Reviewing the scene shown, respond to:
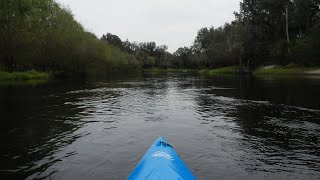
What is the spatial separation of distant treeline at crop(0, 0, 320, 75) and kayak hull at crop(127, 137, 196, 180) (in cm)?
5979

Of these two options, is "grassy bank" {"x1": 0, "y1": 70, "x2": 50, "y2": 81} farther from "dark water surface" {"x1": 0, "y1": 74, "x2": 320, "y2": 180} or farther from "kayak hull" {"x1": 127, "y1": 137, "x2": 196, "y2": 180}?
"kayak hull" {"x1": 127, "y1": 137, "x2": 196, "y2": 180}

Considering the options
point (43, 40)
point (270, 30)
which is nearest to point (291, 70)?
point (270, 30)

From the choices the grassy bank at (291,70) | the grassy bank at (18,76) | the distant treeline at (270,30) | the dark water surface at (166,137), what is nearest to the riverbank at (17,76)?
the grassy bank at (18,76)

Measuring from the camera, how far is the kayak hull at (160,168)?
732 cm

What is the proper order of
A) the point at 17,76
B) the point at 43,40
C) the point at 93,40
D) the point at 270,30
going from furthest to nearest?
the point at 270,30 < the point at 93,40 < the point at 43,40 < the point at 17,76

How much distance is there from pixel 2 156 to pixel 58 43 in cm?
6706

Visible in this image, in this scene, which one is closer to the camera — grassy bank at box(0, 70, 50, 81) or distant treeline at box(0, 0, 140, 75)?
distant treeline at box(0, 0, 140, 75)

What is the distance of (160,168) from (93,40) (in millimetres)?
95055

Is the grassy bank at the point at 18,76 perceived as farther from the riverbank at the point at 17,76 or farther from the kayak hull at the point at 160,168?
the kayak hull at the point at 160,168

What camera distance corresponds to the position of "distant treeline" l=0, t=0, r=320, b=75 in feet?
206

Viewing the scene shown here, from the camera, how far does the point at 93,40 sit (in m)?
98.6

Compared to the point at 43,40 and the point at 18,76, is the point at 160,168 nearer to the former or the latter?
the point at 18,76

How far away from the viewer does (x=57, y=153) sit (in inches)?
488

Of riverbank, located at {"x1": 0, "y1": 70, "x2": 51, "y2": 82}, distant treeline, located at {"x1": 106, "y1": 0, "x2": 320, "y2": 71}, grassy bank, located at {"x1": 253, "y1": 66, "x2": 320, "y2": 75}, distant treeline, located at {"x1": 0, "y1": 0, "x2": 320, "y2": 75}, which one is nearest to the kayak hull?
distant treeline, located at {"x1": 0, "y1": 0, "x2": 320, "y2": 75}
